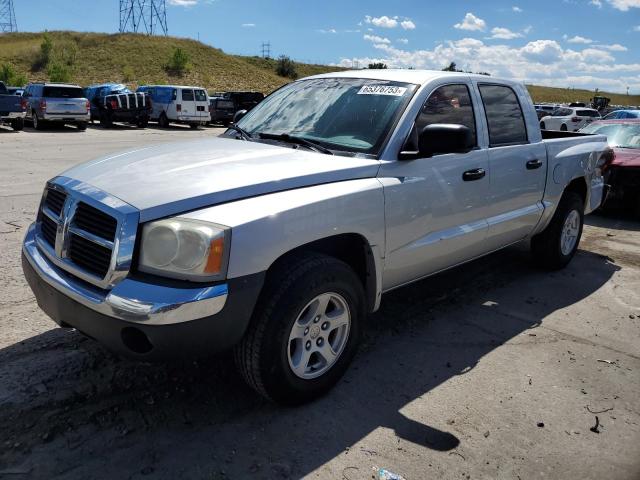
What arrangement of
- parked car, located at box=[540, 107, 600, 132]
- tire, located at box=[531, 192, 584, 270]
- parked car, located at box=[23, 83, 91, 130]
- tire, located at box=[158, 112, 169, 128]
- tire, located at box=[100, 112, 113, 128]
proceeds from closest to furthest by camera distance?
tire, located at box=[531, 192, 584, 270] < parked car, located at box=[23, 83, 91, 130] < tire, located at box=[100, 112, 113, 128] < tire, located at box=[158, 112, 169, 128] < parked car, located at box=[540, 107, 600, 132]

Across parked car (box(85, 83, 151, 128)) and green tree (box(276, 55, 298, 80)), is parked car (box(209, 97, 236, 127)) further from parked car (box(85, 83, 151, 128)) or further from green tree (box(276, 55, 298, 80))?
green tree (box(276, 55, 298, 80))

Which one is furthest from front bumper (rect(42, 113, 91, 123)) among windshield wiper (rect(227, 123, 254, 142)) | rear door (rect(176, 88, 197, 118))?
windshield wiper (rect(227, 123, 254, 142))

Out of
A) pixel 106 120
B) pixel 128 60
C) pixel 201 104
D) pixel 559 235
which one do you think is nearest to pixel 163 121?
pixel 201 104

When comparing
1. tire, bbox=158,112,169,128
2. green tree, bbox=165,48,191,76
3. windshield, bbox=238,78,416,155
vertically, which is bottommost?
tire, bbox=158,112,169,128

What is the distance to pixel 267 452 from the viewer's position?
8.89ft

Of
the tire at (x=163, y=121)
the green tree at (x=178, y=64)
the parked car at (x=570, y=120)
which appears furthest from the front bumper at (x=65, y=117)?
the green tree at (x=178, y=64)

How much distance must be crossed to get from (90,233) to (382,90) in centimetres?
213

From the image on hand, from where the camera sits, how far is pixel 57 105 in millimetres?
21781

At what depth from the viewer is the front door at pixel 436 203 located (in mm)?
3428

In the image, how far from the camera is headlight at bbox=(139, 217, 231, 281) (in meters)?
2.51

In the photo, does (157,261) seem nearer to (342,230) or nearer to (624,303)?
(342,230)

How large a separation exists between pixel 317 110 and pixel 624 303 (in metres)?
3.36

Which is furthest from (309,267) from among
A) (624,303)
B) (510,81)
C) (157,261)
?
(624,303)

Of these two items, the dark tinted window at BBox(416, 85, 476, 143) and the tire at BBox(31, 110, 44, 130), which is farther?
the tire at BBox(31, 110, 44, 130)
